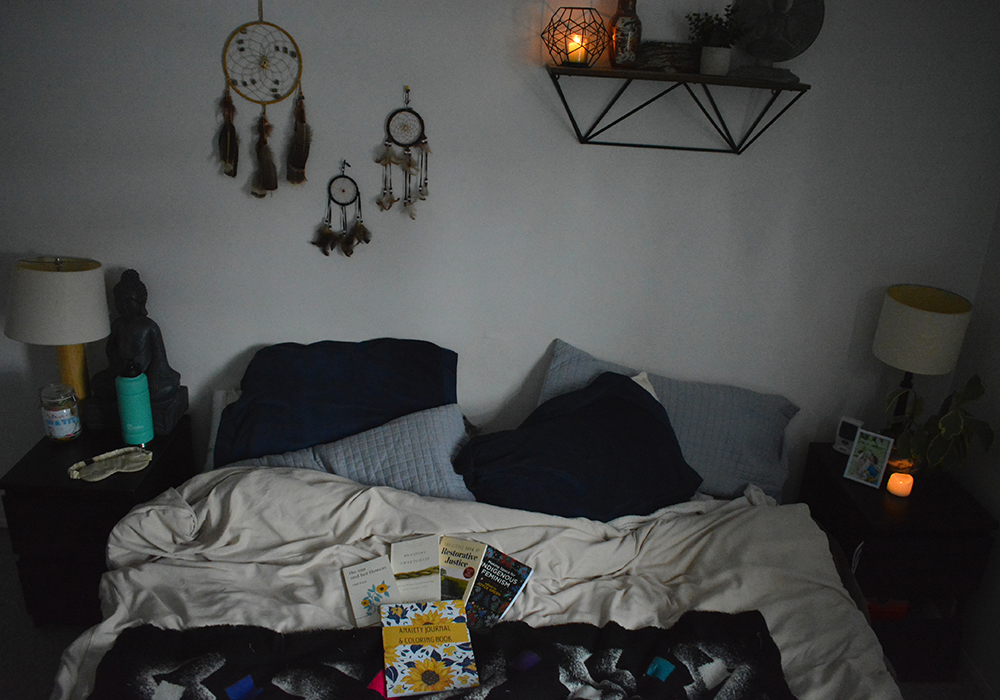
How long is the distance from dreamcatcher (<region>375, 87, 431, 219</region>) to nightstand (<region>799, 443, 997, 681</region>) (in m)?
1.64

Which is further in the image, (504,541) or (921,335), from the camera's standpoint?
(921,335)

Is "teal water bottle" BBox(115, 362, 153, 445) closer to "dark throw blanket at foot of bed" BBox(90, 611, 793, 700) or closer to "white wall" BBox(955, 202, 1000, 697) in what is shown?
"dark throw blanket at foot of bed" BBox(90, 611, 793, 700)

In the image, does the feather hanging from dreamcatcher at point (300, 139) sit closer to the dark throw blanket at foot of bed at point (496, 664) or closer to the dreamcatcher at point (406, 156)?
the dreamcatcher at point (406, 156)

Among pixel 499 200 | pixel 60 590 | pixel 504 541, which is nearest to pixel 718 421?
pixel 504 541

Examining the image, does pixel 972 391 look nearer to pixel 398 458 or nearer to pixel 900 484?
pixel 900 484

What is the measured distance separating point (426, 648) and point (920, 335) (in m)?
1.69

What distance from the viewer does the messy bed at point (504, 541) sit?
5.16 ft

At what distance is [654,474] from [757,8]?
137cm

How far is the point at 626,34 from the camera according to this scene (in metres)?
2.03

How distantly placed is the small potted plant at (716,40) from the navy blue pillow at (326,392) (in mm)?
1196

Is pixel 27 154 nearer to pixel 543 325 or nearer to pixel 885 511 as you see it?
pixel 543 325

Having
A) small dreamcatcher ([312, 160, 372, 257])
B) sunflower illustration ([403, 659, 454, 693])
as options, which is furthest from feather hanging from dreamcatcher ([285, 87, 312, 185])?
sunflower illustration ([403, 659, 454, 693])

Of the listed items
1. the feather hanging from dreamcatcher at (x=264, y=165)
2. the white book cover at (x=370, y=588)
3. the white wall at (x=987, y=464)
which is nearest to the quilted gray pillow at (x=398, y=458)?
the white book cover at (x=370, y=588)

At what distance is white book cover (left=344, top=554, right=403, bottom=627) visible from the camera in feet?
5.69
